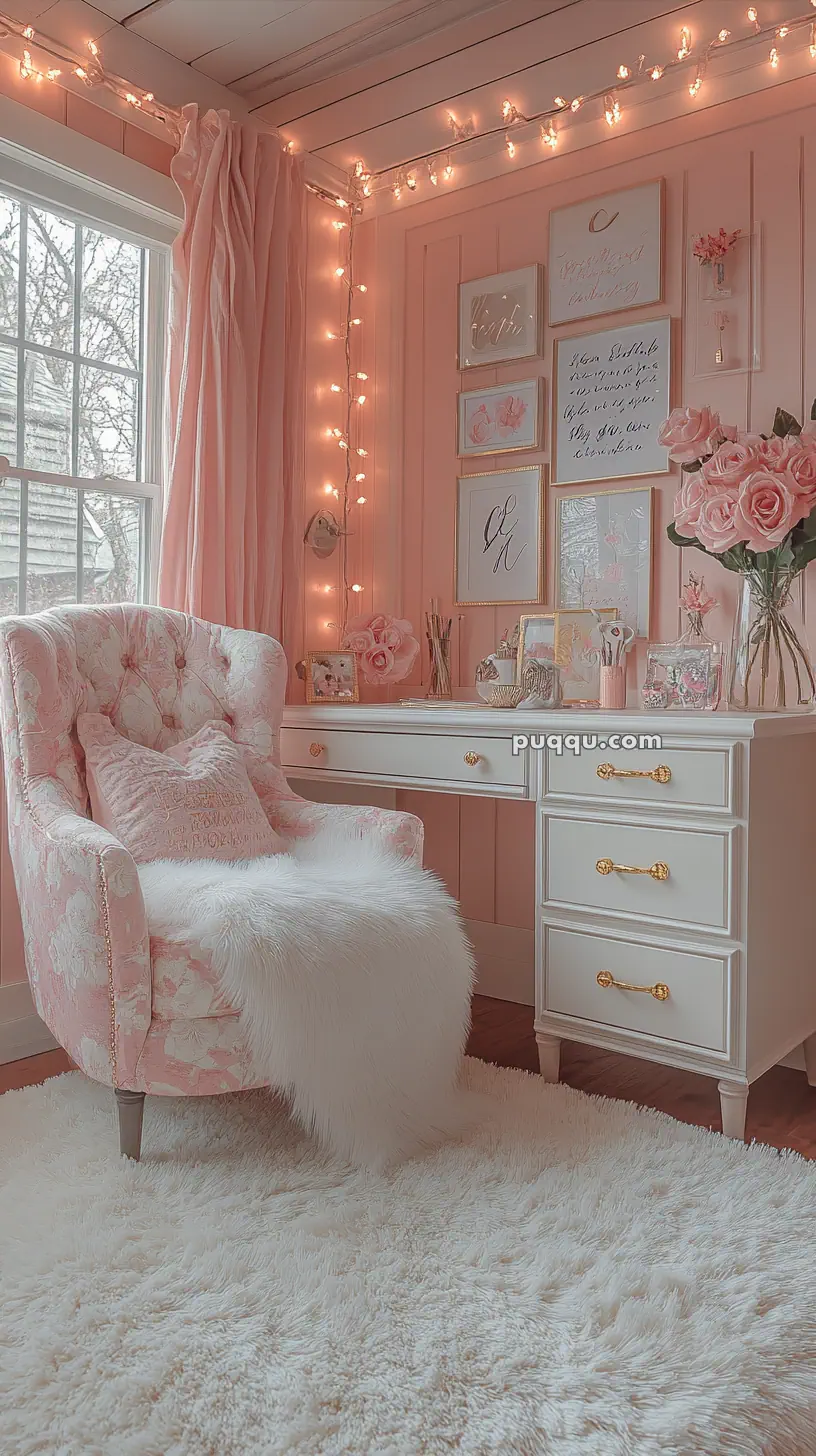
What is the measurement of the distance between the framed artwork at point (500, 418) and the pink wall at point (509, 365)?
0.14ft

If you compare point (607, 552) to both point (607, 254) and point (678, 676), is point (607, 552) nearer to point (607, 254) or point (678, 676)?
point (678, 676)

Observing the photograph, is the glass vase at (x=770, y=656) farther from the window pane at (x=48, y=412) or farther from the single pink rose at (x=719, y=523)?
the window pane at (x=48, y=412)

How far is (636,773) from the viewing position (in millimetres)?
2000

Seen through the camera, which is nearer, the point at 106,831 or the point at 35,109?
the point at 106,831

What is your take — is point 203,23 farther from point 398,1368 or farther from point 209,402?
point 398,1368

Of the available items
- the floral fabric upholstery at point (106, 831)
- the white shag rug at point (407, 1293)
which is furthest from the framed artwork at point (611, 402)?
the white shag rug at point (407, 1293)

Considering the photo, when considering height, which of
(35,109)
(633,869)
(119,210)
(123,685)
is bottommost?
(633,869)

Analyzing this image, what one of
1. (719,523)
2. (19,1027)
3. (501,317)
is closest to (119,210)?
(501,317)

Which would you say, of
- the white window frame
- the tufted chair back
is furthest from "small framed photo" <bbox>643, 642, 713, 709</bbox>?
the white window frame

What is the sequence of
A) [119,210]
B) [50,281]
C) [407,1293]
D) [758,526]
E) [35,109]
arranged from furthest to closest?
[119,210], [50,281], [35,109], [758,526], [407,1293]

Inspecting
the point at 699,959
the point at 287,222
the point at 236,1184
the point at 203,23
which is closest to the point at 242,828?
the point at 236,1184

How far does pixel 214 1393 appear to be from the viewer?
1179 millimetres

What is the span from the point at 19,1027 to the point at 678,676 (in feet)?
5.81

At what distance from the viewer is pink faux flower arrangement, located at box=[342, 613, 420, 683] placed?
9.64ft
